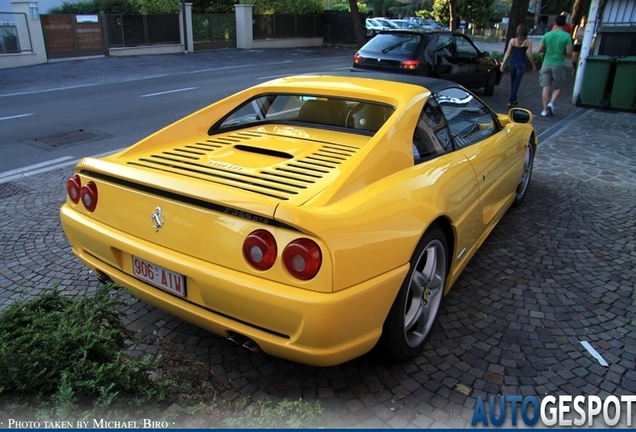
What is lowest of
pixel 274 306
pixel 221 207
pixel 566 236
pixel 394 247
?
pixel 566 236

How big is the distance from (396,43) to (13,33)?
537 inches

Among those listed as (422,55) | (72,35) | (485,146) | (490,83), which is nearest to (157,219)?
(485,146)

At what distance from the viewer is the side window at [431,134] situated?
10.2 feet

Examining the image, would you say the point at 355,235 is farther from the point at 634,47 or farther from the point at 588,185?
the point at 634,47

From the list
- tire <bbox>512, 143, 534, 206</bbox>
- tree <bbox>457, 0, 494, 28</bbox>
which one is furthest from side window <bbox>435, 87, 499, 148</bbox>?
tree <bbox>457, 0, 494, 28</bbox>

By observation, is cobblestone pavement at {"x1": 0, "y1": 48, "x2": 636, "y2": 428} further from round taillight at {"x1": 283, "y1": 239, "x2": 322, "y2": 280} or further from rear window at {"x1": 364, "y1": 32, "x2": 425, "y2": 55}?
rear window at {"x1": 364, "y1": 32, "x2": 425, "y2": 55}

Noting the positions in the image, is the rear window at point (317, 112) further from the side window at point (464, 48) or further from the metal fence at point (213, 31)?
the metal fence at point (213, 31)

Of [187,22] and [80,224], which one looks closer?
[80,224]

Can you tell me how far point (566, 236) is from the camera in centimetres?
471

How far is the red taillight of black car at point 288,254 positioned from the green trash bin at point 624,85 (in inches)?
440

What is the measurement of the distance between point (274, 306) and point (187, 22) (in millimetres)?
24218

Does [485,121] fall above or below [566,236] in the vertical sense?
above

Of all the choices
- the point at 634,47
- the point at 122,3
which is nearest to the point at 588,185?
the point at 634,47

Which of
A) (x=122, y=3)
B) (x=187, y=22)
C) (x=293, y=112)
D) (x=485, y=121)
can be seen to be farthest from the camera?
(x=187, y=22)
